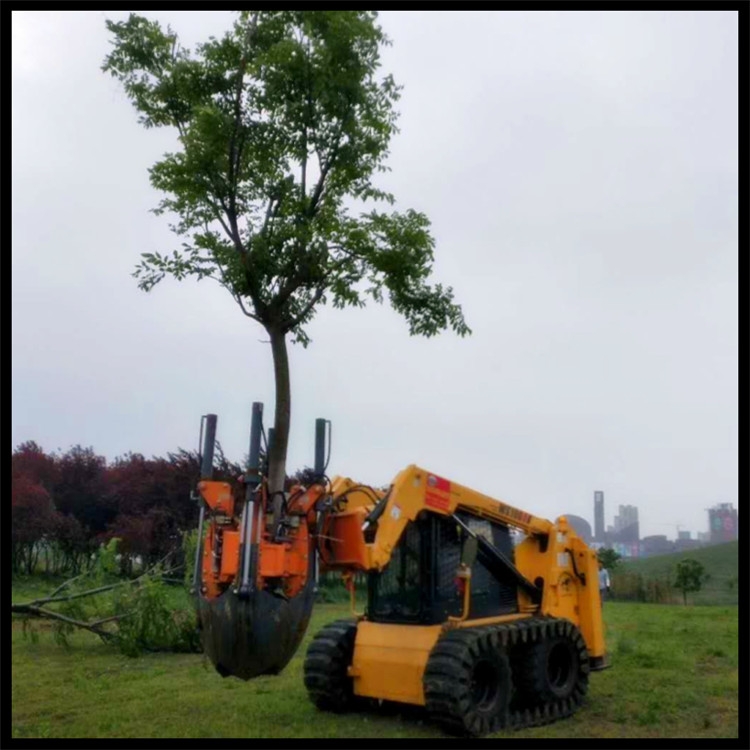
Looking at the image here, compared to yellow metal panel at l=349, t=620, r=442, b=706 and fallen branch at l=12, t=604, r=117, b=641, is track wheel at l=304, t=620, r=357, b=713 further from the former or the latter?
fallen branch at l=12, t=604, r=117, b=641

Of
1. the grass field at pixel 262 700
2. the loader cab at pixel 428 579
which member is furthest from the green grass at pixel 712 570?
the loader cab at pixel 428 579

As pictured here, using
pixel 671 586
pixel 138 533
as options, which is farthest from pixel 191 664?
pixel 671 586

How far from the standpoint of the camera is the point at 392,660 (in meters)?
10.1

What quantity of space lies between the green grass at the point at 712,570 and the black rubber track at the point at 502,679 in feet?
53.7

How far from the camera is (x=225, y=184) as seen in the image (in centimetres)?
1212

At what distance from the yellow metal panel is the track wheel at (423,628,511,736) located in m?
0.23

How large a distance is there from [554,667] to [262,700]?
3372 mm

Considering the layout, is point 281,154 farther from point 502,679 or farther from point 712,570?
point 712,570

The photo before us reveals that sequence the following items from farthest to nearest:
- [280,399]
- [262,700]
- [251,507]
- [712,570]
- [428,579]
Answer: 1. [712,570]
2. [280,399]
3. [262,700]
4. [428,579]
5. [251,507]

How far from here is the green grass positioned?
2889cm

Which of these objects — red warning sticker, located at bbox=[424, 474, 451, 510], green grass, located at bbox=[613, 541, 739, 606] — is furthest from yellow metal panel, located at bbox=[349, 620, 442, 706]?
green grass, located at bbox=[613, 541, 739, 606]

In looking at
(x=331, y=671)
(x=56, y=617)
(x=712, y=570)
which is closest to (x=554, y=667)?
(x=331, y=671)

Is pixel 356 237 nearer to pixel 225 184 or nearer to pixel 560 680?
pixel 225 184

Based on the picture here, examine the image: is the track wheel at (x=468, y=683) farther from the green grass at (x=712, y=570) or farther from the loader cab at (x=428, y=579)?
the green grass at (x=712, y=570)
